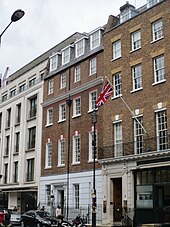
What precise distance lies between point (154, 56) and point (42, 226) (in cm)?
1397

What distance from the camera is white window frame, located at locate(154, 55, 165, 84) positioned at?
2633 cm

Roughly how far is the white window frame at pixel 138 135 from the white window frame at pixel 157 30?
217 inches

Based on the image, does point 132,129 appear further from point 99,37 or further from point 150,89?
point 99,37

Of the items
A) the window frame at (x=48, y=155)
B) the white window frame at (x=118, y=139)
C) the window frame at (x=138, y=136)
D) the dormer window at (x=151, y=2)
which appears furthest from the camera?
the window frame at (x=48, y=155)

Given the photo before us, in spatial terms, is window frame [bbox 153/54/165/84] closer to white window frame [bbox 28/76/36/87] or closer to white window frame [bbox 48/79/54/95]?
white window frame [bbox 48/79/54/95]

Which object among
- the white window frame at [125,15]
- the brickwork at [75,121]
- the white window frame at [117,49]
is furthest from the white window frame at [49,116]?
the white window frame at [125,15]

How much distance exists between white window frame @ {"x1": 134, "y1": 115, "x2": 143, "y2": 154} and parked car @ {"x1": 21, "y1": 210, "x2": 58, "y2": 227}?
25.0 feet

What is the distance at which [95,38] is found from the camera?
3462 cm

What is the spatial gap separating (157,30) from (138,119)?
245 inches

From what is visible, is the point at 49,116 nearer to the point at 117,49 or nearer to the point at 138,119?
the point at 117,49

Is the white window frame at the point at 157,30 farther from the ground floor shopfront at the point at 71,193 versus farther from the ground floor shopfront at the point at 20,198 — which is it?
the ground floor shopfront at the point at 20,198

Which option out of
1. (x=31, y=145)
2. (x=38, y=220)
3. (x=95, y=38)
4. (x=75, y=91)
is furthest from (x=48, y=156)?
(x=95, y=38)

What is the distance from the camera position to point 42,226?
27.7 meters

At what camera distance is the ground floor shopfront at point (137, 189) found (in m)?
24.9
